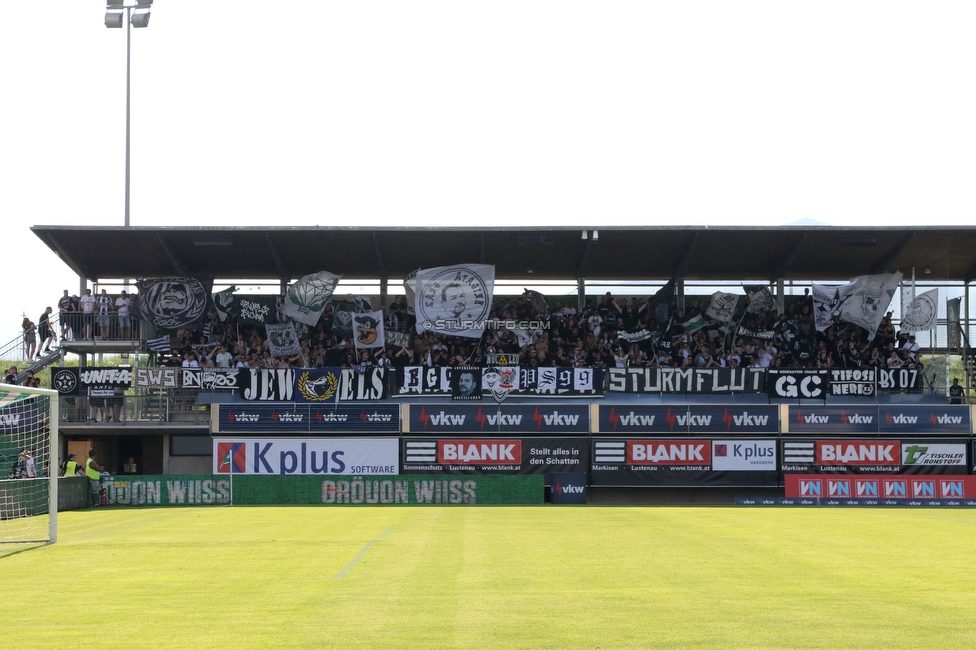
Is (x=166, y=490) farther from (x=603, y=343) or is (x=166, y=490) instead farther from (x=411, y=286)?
(x=603, y=343)

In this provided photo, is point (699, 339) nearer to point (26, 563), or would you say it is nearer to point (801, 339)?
point (801, 339)

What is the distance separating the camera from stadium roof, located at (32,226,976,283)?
4125 centimetres

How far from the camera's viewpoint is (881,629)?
898 centimetres

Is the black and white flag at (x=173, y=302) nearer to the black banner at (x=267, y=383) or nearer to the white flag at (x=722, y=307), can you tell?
the black banner at (x=267, y=383)

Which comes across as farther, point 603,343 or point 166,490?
point 603,343

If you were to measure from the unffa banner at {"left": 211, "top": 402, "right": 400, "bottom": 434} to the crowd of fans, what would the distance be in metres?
3.77

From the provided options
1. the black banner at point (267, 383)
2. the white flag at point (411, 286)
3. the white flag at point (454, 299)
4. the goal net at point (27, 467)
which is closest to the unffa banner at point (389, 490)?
the black banner at point (267, 383)

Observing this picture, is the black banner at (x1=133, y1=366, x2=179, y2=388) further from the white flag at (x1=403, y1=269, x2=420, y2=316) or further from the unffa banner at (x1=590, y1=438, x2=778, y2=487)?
the unffa banner at (x1=590, y1=438, x2=778, y2=487)

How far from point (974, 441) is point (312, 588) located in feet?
103

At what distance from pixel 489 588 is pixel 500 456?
24901 millimetres

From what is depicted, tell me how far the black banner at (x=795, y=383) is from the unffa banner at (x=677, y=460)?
2781mm

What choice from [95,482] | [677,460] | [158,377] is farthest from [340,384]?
[677,460]

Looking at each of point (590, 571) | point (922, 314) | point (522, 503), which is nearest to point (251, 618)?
point (590, 571)

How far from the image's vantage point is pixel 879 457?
35969 mm
